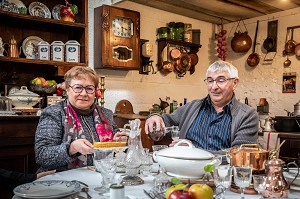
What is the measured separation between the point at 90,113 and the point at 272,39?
330 centimetres

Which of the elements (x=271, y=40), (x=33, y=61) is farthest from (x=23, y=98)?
(x=271, y=40)

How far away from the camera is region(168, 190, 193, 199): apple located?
3.09 feet

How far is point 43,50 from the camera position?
10.4 feet

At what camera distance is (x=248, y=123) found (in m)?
2.13

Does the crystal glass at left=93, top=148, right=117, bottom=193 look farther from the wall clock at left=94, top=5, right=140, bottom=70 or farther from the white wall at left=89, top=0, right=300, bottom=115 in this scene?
the white wall at left=89, top=0, right=300, bottom=115

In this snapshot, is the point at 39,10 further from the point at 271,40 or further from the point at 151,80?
the point at 271,40

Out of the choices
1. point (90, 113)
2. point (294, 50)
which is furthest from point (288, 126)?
point (90, 113)

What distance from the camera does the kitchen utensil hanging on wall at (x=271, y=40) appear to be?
4.52m

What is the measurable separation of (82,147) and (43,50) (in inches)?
72.6

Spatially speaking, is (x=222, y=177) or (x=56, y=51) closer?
(x=222, y=177)

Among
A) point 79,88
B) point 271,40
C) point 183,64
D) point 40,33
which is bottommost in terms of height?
point 79,88

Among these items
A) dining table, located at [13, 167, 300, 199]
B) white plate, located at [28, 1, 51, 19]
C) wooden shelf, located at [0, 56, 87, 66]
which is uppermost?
white plate, located at [28, 1, 51, 19]

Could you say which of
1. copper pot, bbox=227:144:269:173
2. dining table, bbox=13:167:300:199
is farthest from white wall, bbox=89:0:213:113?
copper pot, bbox=227:144:269:173

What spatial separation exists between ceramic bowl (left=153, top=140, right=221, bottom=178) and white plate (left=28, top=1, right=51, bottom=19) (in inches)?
96.5
